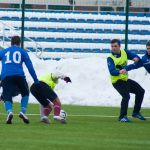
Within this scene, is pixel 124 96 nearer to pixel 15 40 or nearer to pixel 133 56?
pixel 133 56

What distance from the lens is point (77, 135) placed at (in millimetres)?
14391

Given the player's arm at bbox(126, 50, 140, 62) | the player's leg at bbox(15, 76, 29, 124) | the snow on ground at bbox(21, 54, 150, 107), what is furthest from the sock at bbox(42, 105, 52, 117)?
the snow on ground at bbox(21, 54, 150, 107)

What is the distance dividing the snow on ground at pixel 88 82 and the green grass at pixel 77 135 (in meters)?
6.31

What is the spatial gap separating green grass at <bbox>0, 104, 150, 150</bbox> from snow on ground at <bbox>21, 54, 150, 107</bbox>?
629 cm

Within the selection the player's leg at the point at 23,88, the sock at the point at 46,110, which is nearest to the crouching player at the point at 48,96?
the sock at the point at 46,110

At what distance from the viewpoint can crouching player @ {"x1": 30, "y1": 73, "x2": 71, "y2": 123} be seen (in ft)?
58.1

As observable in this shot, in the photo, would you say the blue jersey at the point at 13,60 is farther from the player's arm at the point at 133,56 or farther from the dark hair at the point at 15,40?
the player's arm at the point at 133,56

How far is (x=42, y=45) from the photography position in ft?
114

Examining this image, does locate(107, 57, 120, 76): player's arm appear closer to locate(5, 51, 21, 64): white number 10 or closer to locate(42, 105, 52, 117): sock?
locate(42, 105, 52, 117): sock

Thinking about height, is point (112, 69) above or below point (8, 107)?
above

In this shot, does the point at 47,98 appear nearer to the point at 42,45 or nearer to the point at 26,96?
the point at 26,96

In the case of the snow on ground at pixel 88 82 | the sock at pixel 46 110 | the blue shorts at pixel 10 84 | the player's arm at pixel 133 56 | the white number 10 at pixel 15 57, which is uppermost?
the white number 10 at pixel 15 57

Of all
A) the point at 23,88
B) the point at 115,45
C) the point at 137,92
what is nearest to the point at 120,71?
the point at 115,45

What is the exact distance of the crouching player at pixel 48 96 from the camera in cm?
1770
